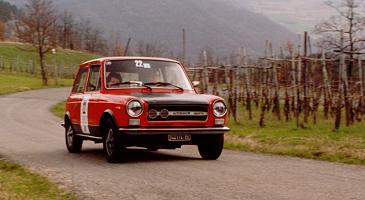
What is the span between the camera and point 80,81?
13898 millimetres

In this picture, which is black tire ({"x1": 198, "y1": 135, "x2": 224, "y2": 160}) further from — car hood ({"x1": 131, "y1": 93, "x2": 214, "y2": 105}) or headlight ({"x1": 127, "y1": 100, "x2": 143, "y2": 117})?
headlight ({"x1": 127, "y1": 100, "x2": 143, "y2": 117})

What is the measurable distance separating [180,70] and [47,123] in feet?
38.0

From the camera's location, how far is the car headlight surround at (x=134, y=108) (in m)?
10.8

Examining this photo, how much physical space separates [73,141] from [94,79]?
1.50 m

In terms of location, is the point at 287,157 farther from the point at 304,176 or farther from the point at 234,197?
the point at 234,197

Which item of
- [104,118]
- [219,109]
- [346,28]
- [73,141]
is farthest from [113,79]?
[346,28]

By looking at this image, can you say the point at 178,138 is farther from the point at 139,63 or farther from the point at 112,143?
the point at 139,63

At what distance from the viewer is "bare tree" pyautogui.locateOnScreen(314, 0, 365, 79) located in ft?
74.3

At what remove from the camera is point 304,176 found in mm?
9438

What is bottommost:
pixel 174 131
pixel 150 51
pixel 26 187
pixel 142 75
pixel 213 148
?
pixel 26 187

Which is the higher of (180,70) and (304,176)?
(180,70)

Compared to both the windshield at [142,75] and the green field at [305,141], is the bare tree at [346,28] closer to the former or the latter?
the green field at [305,141]

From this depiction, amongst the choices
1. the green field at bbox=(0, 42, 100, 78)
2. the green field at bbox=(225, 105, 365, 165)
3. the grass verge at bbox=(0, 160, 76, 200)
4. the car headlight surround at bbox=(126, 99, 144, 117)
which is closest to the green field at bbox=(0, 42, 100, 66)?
the green field at bbox=(0, 42, 100, 78)

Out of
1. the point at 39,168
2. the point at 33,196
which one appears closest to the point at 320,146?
the point at 39,168
